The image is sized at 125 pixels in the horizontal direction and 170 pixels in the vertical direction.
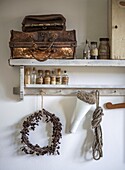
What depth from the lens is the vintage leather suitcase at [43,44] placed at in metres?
2.15

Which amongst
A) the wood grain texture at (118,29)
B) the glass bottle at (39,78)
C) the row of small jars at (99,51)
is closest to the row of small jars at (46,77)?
the glass bottle at (39,78)

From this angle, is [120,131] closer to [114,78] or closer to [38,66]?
[114,78]

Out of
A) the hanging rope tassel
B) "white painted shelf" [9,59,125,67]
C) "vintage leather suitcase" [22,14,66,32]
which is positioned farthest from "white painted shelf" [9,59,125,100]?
"vintage leather suitcase" [22,14,66,32]

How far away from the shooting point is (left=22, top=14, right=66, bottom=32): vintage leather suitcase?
2.18 metres

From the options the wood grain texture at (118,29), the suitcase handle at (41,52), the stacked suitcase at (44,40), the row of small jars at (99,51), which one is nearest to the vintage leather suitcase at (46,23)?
the stacked suitcase at (44,40)

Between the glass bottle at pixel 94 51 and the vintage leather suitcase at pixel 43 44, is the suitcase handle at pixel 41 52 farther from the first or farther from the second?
the glass bottle at pixel 94 51

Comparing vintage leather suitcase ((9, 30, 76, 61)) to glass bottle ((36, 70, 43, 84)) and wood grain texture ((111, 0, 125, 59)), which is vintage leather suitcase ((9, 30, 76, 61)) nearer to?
glass bottle ((36, 70, 43, 84))

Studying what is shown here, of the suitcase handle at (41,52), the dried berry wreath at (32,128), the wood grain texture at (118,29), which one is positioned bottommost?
the dried berry wreath at (32,128)

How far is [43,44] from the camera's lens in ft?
7.07

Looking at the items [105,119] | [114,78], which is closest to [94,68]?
[114,78]

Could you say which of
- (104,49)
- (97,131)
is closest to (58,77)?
(104,49)

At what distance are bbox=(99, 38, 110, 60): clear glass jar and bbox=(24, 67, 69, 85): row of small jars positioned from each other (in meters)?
0.33

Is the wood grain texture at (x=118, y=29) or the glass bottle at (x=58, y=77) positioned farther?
the glass bottle at (x=58, y=77)

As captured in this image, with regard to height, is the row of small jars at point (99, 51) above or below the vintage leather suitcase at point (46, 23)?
below
